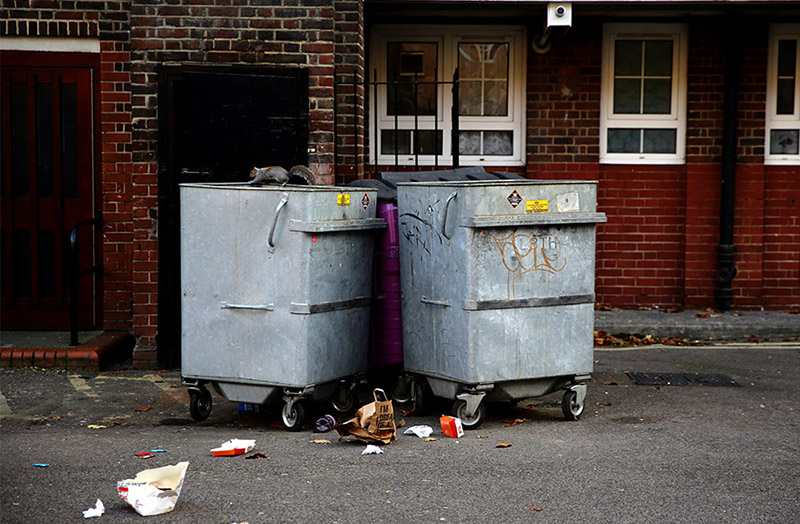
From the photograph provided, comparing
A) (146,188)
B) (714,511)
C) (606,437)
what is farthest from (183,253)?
(714,511)

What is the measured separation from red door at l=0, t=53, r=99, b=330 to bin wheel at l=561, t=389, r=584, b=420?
16.3 feet

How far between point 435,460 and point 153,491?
5.36 feet

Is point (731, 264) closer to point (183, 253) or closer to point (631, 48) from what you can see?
point (631, 48)

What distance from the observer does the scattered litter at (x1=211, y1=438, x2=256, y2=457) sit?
5.58 metres

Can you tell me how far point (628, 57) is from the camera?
10.7 m

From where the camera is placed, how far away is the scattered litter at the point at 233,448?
18.3 ft

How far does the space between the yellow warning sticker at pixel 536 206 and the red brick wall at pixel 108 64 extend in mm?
4292

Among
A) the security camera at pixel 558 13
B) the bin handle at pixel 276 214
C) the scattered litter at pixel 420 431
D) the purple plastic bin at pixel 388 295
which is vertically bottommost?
the scattered litter at pixel 420 431

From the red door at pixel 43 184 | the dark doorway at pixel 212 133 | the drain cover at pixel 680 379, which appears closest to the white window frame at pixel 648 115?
the drain cover at pixel 680 379

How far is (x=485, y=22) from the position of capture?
10609mm

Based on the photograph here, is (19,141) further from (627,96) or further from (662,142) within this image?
(662,142)

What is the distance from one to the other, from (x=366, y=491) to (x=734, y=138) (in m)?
7.08

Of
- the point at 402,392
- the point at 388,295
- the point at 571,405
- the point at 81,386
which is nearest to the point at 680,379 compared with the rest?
the point at 571,405

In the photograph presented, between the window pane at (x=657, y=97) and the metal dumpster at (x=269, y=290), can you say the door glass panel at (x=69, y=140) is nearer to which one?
the metal dumpster at (x=269, y=290)
